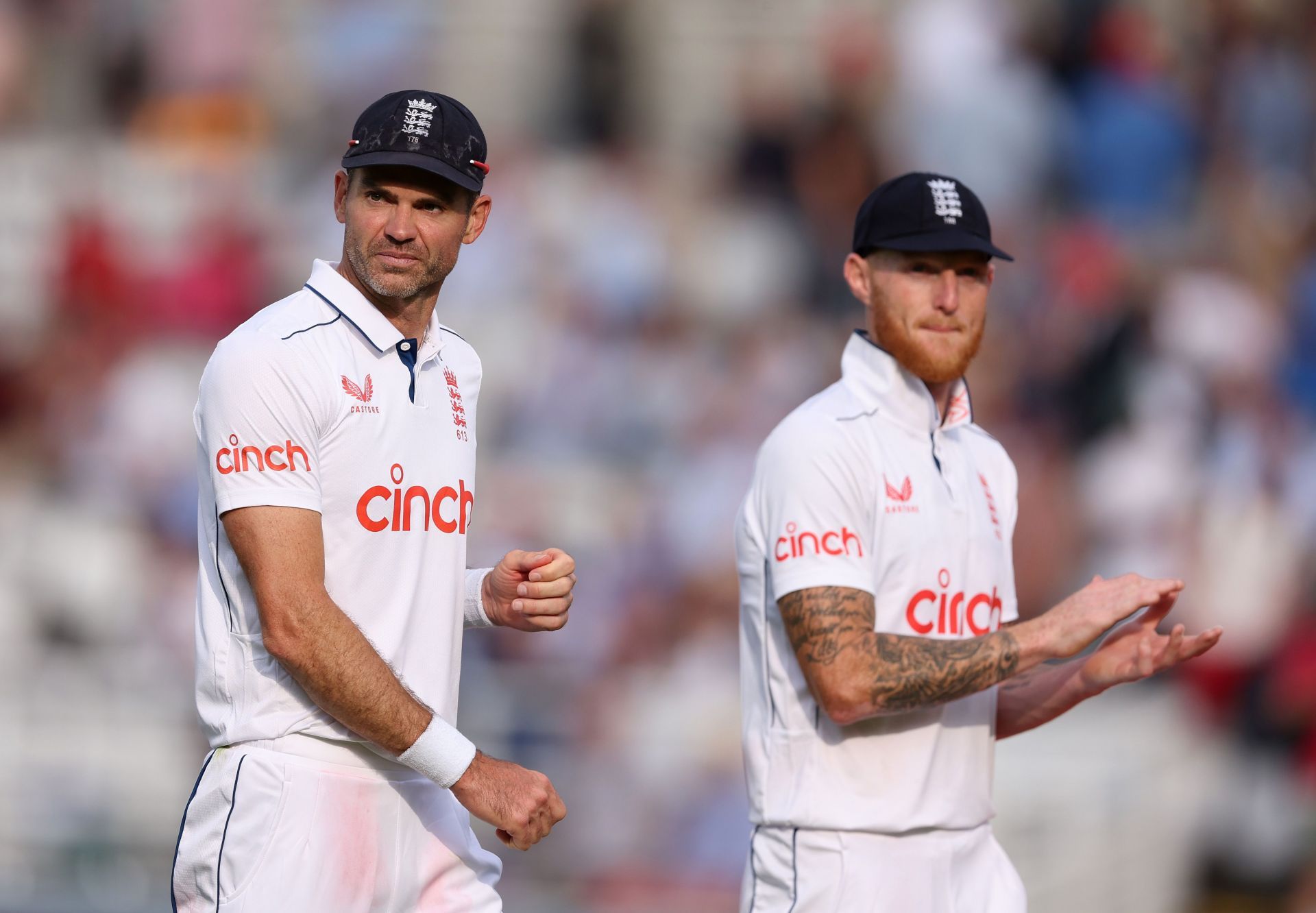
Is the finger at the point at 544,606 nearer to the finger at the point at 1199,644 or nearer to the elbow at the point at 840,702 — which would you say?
the elbow at the point at 840,702

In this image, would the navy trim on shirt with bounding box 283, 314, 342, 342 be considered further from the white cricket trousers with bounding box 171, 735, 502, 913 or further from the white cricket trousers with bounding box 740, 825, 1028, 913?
the white cricket trousers with bounding box 740, 825, 1028, 913

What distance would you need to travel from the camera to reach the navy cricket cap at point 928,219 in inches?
189

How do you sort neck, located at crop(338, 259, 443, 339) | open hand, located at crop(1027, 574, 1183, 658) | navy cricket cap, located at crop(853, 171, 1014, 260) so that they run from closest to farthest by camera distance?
neck, located at crop(338, 259, 443, 339), open hand, located at crop(1027, 574, 1183, 658), navy cricket cap, located at crop(853, 171, 1014, 260)

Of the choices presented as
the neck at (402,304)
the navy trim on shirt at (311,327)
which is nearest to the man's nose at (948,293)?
the neck at (402,304)

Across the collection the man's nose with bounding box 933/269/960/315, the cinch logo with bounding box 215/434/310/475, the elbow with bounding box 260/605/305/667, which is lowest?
the elbow with bounding box 260/605/305/667

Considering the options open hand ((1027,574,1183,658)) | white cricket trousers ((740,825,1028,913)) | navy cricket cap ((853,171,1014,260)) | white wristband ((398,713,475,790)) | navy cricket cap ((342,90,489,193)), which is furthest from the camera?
navy cricket cap ((853,171,1014,260))

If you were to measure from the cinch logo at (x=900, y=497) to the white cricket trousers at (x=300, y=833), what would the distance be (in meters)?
1.42

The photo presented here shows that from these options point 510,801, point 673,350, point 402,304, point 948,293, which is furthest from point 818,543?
point 673,350

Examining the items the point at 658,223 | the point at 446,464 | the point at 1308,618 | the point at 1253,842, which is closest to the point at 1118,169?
the point at 658,223

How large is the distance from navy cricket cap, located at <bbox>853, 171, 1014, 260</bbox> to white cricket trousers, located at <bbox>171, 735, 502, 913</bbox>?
75.4 inches

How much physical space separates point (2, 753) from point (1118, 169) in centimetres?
791

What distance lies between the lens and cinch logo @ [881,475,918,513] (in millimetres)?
4711

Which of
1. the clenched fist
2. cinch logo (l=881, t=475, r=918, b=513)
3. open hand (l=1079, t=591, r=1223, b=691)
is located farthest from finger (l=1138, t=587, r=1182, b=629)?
the clenched fist

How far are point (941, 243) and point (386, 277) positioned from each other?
5.00 ft
